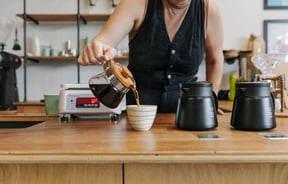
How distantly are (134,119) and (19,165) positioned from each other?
33 centimetres

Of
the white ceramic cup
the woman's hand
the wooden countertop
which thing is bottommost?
the wooden countertop

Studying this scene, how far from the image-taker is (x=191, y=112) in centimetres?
86

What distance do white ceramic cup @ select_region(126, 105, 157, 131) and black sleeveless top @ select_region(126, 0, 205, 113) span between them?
0.43 m

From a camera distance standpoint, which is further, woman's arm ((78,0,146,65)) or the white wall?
the white wall

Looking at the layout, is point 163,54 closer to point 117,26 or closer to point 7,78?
point 117,26

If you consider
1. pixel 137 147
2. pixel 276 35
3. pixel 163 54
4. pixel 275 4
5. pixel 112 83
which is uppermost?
Result: pixel 275 4

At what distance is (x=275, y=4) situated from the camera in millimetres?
3023

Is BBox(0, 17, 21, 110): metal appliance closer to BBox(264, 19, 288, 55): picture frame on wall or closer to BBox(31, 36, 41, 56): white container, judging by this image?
BBox(31, 36, 41, 56): white container

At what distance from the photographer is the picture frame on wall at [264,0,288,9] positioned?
3020mm

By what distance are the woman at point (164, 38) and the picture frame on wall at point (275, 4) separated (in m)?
1.89

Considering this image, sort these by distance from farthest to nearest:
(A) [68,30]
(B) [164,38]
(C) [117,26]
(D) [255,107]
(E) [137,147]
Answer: (A) [68,30] → (B) [164,38] → (C) [117,26] → (D) [255,107] → (E) [137,147]

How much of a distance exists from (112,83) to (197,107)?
0.24 metres

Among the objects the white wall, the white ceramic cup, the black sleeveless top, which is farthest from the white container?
the white ceramic cup

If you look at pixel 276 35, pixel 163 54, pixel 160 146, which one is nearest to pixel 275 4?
pixel 276 35
